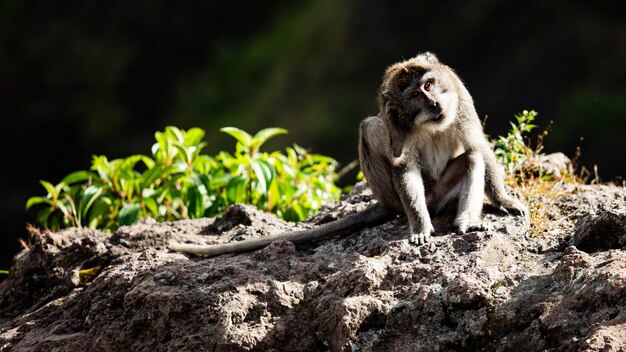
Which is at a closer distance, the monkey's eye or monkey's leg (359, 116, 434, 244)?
monkey's leg (359, 116, 434, 244)

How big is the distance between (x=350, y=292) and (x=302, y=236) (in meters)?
0.91

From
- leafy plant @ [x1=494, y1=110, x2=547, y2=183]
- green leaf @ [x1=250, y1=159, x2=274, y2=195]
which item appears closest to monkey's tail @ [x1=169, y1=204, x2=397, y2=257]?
green leaf @ [x1=250, y1=159, x2=274, y2=195]

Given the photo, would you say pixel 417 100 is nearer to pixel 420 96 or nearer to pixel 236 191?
pixel 420 96

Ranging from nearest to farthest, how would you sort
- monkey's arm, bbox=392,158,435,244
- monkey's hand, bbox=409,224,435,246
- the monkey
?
monkey's hand, bbox=409,224,435,246
monkey's arm, bbox=392,158,435,244
the monkey

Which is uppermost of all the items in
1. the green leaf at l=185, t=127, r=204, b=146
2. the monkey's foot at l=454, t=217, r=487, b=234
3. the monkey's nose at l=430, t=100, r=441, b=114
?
the green leaf at l=185, t=127, r=204, b=146

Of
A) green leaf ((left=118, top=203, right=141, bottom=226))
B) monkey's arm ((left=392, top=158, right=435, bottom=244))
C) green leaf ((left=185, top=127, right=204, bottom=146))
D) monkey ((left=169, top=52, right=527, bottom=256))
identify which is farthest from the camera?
green leaf ((left=185, top=127, right=204, bottom=146))

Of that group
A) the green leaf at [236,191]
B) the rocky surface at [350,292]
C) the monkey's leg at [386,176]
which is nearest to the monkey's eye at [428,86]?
the monkey's leg at [386,176]

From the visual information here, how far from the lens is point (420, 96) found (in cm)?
521

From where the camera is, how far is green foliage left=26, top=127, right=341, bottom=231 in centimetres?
630

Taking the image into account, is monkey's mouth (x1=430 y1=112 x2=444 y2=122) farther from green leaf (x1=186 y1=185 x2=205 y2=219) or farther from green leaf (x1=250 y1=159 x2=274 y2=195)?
green leaf (x1=186 y1=185 x2=205 y2=219)

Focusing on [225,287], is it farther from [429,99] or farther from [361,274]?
[429,99]

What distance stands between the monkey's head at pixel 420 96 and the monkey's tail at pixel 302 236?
576 mm

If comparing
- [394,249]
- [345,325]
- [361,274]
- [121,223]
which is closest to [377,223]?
[394,249]

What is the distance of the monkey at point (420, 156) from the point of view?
16.6ft
